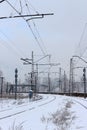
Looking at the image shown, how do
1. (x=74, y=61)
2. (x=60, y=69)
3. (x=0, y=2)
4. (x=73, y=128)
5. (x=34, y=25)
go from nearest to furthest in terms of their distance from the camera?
(x=73, y=128) → (x=0, y=2) → (x=34, y=25) → (x=74, y=61) → (x=60, y=69)

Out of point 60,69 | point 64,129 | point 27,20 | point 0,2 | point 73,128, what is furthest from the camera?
point 60,69

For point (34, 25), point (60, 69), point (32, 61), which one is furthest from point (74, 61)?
point (34, 25)

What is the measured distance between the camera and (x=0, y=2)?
826 inches

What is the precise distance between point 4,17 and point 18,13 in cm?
145

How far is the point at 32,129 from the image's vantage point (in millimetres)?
14695

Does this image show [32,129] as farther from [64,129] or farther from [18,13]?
[18,13]

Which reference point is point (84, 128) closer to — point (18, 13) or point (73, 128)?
point (73, 128)

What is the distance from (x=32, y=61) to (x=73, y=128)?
5615cm

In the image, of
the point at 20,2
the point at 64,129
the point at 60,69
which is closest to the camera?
the point at 64,129

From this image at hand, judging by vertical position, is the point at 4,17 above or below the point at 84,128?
above

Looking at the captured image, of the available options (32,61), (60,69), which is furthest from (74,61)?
(60,69)

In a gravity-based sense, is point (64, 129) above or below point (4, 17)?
below

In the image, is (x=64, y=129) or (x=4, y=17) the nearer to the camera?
(x=64, y=129)

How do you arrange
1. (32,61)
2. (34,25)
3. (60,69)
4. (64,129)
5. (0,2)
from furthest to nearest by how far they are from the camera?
(60,69) < (32,61) < (34,25) < (0,2) < (64,129)
